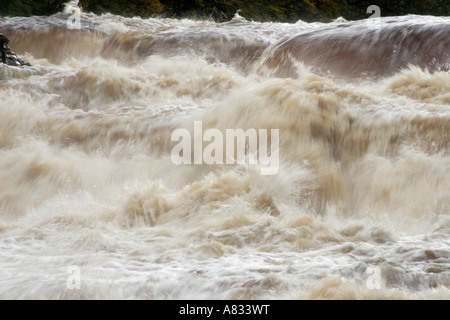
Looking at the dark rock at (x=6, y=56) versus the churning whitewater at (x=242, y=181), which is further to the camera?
the dark rock at (x=6, y=56)

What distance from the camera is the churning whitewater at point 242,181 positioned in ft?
8.64

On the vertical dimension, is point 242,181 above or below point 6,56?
below

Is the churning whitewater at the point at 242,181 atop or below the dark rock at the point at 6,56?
below

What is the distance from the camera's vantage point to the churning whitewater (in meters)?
2.63

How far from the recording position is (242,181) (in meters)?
3.84

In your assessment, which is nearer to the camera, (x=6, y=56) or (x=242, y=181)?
(x=242, y=181)

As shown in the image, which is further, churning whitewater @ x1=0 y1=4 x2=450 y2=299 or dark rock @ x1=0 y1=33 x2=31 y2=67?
dark rock @ x1=0 y1=33 x2=31 y2=67

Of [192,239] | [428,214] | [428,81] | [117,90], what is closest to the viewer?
[192,239]

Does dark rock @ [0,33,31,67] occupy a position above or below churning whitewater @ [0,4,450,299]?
above

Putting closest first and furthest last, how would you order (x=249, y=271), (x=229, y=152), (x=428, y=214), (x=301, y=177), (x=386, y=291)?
(x=386, y=291), (x=249, y=271), (x=428, y=214), (x=301, y=177), (x=229, y=152)

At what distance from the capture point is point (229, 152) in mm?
4289
